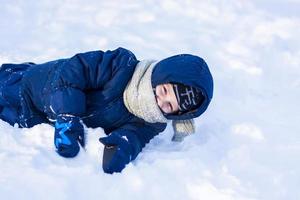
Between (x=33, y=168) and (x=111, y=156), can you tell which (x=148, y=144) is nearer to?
(x=111, y=156)

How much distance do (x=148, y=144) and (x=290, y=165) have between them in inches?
25.0

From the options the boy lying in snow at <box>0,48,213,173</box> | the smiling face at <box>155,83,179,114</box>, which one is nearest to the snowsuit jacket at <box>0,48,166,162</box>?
the boy lying in snow at <box>0,48,213,173</box>

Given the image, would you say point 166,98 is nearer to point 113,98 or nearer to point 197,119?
point 113,98

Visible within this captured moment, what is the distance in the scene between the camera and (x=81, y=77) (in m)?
2.13

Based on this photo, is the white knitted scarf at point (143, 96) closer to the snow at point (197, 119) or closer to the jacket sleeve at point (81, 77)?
the jacket sleeve at point (81, 77)

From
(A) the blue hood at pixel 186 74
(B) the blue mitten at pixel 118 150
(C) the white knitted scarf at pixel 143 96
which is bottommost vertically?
(B) the blue mitten at pixel 118 150

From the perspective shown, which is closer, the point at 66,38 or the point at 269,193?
the point at 269,193

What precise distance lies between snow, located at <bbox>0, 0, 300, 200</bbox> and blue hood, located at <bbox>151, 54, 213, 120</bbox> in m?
0.31

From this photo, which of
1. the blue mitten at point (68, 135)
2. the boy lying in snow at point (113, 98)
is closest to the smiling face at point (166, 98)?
the boy lying in snow at point (113, 98)

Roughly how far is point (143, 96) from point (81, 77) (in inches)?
10.6

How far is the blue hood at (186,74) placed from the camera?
6.46ft

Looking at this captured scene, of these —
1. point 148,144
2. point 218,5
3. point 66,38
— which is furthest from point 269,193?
point 218,5

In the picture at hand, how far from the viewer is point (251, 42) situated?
3.93 meters

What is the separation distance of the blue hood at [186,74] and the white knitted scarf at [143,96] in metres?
0.05
